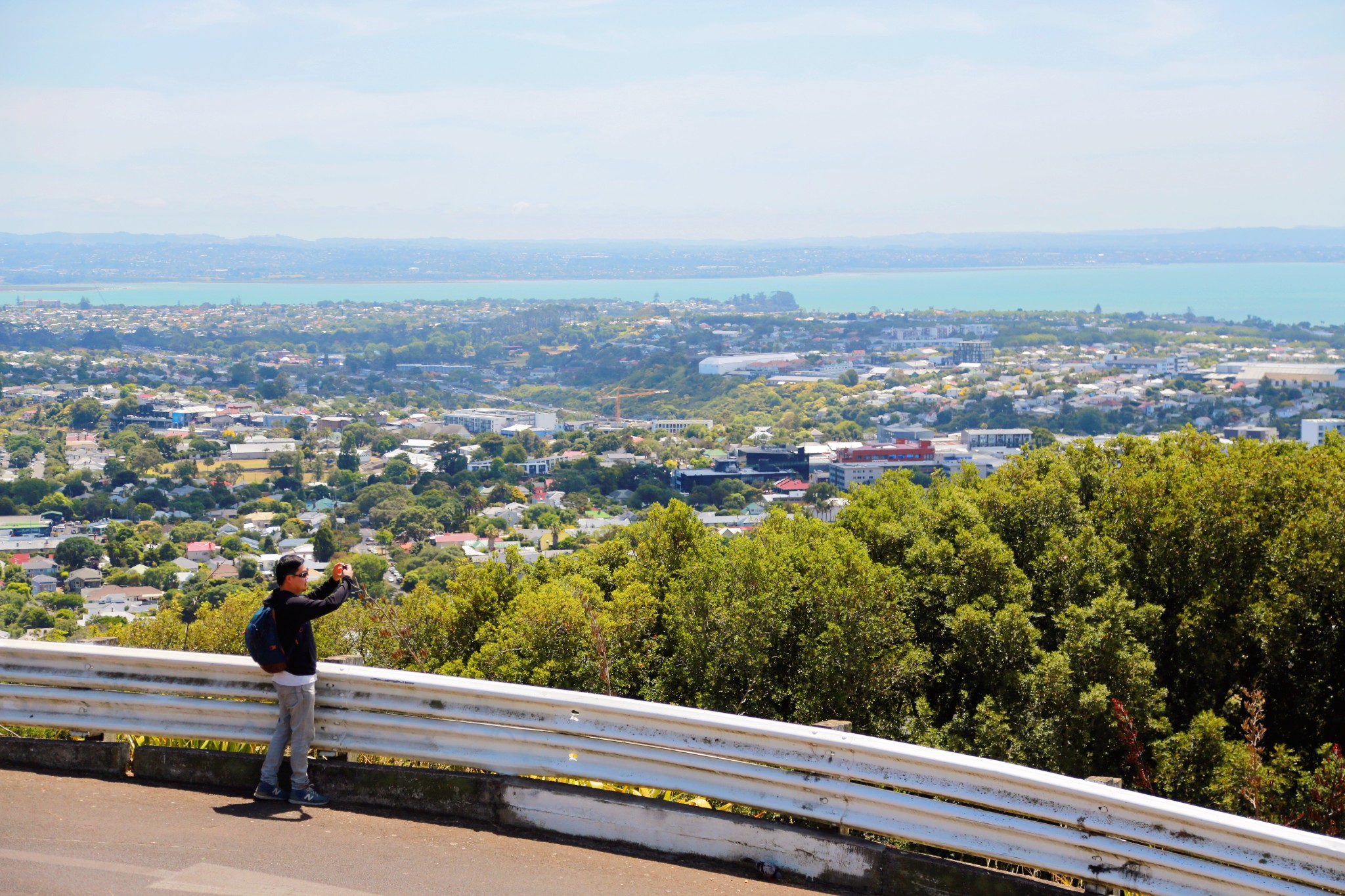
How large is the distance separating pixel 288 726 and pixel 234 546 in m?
49.8

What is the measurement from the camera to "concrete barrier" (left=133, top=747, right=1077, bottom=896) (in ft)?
14.8

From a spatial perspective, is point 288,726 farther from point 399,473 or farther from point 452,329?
point 452,329

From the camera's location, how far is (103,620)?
1185 inches

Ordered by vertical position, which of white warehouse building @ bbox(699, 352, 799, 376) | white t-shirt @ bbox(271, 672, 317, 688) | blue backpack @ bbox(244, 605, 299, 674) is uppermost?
blue backpack @ bbox(244, 605, 299, 674)

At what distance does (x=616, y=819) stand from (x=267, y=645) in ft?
5.61

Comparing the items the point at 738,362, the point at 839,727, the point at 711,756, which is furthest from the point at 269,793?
the point at 738,362

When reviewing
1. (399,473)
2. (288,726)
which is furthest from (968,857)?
(399,473)

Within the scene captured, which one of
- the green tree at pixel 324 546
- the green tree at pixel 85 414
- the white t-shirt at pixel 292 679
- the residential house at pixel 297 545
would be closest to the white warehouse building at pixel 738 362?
the green tree at pixel 85 414

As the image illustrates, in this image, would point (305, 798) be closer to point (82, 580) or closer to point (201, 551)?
point (82, 580)

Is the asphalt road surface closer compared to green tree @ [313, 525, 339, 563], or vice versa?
the asphalt road surface

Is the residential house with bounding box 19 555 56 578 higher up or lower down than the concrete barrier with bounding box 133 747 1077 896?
lower down

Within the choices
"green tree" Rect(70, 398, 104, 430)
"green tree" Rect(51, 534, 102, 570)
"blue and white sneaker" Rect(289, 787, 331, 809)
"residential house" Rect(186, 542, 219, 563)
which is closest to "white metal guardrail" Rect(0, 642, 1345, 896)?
"blue and white sneaker" Rect(289, 787, 331, 809)

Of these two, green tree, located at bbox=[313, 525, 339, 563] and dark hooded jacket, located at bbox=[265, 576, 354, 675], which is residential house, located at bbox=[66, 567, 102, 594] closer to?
green tree, located at bbox=[313, 525, 339, 563]

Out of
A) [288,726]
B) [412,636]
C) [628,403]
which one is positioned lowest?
[628,403]
